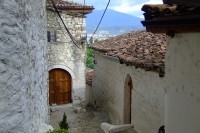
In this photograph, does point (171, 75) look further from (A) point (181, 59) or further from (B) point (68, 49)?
(B) point (68, 49)

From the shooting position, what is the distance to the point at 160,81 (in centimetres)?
568

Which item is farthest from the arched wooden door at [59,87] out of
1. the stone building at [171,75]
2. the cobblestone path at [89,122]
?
the stone building at [171,75]

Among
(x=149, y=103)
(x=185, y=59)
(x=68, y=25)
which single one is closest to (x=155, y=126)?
(x=149, y=103)

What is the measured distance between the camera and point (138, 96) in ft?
23.1

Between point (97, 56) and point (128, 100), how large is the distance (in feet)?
17.3

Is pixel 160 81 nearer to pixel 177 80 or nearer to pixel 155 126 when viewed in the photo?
pixel 155 126

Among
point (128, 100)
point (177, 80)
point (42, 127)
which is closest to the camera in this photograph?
point (177, 80)

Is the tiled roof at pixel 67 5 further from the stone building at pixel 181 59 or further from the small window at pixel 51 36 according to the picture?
the stone building at pixel 181 59

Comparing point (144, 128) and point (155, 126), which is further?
point (144, 128)

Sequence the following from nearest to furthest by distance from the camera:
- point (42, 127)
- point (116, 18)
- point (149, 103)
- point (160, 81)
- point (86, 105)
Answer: point (42, 127) → point (160, 81) → point (149, 103) → point (86, 105) → point (116, 18)

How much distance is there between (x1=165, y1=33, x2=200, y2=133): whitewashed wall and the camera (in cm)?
300

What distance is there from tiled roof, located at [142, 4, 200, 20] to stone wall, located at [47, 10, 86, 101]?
9.74 metres


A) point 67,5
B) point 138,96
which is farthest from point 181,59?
point 67,5

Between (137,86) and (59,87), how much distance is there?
756 centimetres
